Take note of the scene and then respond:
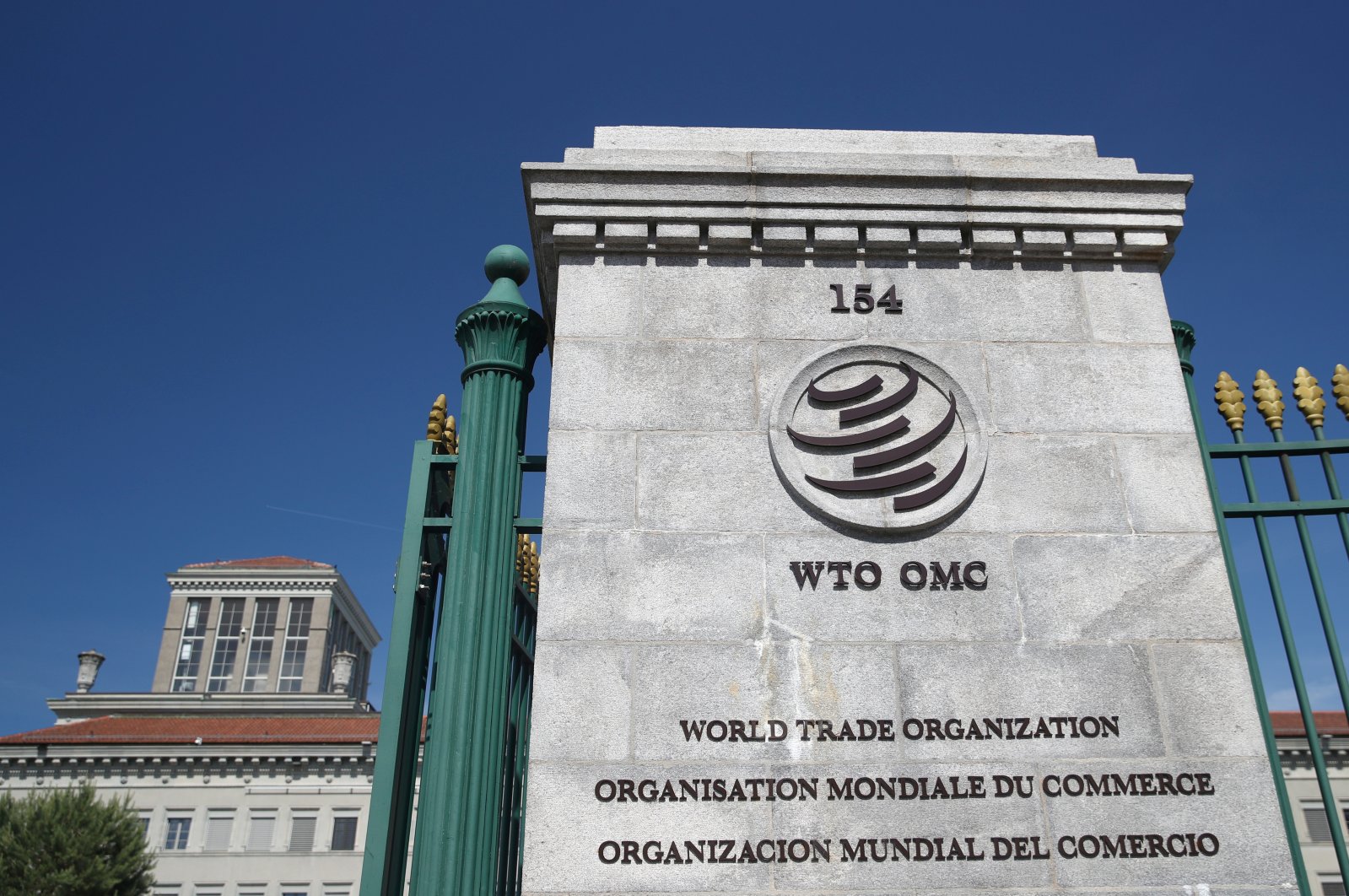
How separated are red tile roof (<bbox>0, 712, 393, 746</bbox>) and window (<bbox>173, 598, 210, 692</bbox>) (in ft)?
47.7

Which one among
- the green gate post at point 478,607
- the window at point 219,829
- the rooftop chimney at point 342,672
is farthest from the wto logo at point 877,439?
the rooftop chimney at point 342,672

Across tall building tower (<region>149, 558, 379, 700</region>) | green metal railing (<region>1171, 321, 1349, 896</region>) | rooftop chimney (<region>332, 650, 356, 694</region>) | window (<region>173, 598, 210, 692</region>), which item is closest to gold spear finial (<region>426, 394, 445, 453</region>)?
green metal railing (<region>1171, 321, 1349, 896</region>)

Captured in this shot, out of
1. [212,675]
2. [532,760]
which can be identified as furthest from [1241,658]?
[212,675]

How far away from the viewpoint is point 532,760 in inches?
207

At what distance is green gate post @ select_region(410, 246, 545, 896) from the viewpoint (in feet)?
17.7

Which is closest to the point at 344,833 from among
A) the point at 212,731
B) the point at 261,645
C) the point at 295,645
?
the point at 212,731

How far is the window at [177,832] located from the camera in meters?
48.5

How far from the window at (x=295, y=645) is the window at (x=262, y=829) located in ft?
91.3

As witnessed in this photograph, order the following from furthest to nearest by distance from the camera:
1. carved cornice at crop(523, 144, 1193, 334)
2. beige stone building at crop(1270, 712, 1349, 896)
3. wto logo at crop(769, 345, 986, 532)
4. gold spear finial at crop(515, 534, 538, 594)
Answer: beige stone building at crop(1270, 712, 1349, 896), gold spear finial at crop(515, 534, 538, 594), carved cornice at crop(523, 144, 1193, 334), wto logo at crop(769, 345, 986, 532)

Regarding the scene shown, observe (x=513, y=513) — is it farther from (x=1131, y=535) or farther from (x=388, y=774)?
(x=1131, y=535)

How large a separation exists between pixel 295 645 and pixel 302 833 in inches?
1199

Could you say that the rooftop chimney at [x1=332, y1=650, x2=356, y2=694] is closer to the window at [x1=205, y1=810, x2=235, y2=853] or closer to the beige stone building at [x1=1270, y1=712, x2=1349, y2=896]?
the window at [x1=205, y1=810, x2=235, y2=853]

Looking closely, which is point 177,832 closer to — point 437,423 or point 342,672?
point 342,672

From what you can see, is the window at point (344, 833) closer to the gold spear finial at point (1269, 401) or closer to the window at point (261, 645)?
the window at point (261, 645)
